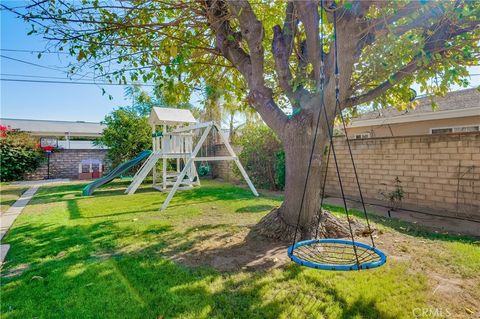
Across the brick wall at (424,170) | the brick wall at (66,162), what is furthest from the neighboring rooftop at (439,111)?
the brick wall at (66,162)

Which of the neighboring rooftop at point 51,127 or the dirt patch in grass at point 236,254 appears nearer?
the dirt patch in grass at point 236,254

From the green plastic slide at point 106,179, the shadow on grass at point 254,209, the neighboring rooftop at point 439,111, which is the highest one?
the neighboring rooftop at point 439,111

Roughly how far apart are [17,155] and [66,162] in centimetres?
239

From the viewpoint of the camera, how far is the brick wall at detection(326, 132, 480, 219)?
5.38 meters

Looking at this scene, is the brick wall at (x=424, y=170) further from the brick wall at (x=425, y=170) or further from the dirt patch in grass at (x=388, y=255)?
the dirt patch in grass at (x=388, y=255)

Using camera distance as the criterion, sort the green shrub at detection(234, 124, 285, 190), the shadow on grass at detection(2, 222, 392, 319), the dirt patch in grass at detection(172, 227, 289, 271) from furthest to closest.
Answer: the green shrub at detection(234, 124, 285, 190) < the dirt patch in grass at detection(172, 227, 289, 271) < the shadow on grass at detection(2, 222, 392, 319)

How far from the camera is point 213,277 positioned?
2857mm

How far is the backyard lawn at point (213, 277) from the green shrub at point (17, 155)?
1133cm

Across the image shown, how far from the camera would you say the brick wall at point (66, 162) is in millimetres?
15164

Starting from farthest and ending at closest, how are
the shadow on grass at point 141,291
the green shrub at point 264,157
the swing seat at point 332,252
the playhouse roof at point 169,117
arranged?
the playhouse roof at point 169,117 < the green shrub at point 264,157 < the swing seat at point 332,252 < the shadow on grass at point 141,291

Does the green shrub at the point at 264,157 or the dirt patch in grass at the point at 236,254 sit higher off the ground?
the green shrub at the point at 264,157

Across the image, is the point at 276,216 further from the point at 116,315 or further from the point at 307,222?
the point at 116,315

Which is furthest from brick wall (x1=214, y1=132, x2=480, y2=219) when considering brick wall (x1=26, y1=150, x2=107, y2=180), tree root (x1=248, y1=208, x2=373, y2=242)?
brick wall (x1=26, y1=150, x2=107, y2=180)

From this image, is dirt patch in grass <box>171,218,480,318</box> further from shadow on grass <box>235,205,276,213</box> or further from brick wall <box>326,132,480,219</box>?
brick wall <box>326,132,480,219</box>
